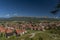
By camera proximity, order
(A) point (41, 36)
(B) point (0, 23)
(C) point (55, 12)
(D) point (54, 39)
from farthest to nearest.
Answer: (B) point (0, 23) → (A) point (41, 36) → (D) point (54, 39) → (C) point (55, 12)

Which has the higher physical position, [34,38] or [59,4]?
[59,4]

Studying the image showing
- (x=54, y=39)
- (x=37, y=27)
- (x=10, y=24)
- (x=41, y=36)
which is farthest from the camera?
(x=10, y=24)

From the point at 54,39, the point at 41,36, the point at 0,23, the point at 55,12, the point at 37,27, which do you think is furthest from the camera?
the point at 0,23

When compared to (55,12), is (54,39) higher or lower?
lower

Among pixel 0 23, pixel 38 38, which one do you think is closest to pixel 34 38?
pixel 38 38

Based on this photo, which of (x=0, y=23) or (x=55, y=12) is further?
(x=0, y=23)

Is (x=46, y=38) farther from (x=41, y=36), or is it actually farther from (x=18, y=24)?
(x=18, y=24)

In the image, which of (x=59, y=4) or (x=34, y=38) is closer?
(x=59, y=4)

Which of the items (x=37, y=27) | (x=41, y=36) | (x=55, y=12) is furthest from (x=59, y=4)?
(x=37, y=27)

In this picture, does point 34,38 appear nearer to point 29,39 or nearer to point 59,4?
point 29,39
